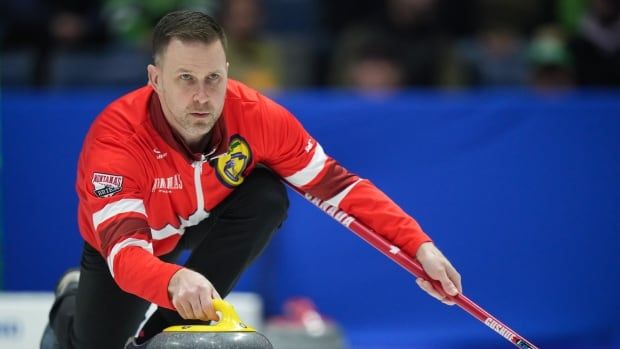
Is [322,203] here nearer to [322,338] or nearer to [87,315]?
[87,315]

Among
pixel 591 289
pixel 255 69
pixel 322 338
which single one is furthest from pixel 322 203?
pixel 255 69

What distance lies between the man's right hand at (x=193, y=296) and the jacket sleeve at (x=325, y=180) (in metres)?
0.79

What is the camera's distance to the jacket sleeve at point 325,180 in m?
3.40

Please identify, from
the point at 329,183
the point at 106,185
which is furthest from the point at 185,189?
the point at 329,183

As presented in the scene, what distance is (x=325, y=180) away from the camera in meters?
3.50

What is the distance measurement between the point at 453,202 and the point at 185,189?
2.52m

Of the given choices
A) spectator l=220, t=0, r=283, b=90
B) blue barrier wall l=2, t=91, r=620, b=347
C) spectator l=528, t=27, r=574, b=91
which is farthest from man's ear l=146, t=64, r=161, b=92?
spectator l=528, t=27, r=574, b=91

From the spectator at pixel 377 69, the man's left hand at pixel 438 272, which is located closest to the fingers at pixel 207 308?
the man's left hand at pixel 438 272

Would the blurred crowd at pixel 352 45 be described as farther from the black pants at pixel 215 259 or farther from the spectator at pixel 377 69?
the black pants at pixel 215 259

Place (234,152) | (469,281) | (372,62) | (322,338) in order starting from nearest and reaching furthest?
(234,152) → (322,338) → (469,281) → (372,62)

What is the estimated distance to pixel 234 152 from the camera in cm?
343

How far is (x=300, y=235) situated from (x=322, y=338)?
0.79m

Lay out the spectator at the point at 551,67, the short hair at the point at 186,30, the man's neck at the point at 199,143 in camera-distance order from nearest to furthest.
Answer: the short hair at the point at 186,30 → the man's neck at the point at 199,143 → the spectator at the point at 551,67

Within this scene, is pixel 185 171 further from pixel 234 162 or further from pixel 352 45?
pixel 352 45
